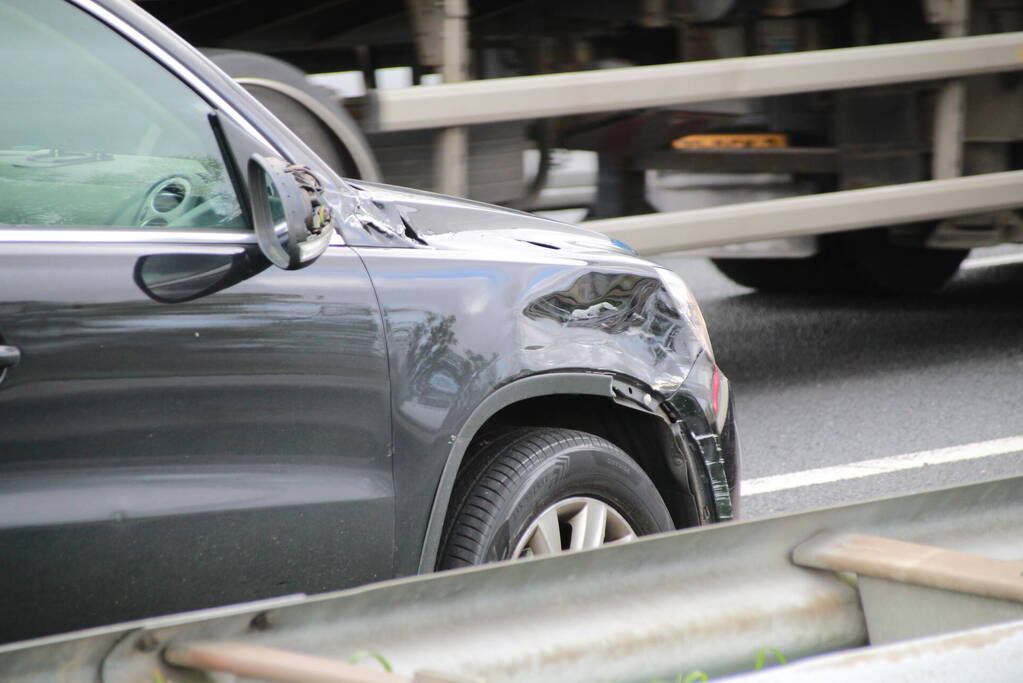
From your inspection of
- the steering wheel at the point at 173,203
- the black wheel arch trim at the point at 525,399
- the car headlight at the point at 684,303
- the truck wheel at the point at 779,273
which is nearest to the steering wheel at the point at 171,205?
the steering wheel at the point at 173,203

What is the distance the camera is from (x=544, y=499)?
3.22 metres

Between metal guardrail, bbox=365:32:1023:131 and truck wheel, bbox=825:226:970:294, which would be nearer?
metal guardrail, bbox=365:32:1023:131

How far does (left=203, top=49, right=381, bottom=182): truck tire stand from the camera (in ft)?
16.3

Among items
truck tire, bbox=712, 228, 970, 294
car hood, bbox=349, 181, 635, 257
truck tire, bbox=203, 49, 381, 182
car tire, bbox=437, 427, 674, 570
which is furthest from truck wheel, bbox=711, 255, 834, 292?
car tire, bbox=437, 427, 674, 570

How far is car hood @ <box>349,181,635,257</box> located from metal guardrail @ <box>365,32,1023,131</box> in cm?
163

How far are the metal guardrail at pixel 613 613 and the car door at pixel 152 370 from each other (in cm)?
58

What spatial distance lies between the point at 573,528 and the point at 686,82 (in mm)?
3148

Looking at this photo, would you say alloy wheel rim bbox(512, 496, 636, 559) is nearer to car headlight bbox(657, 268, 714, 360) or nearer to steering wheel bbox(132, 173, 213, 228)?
car headlight bbox(657, 268, 714, 360)

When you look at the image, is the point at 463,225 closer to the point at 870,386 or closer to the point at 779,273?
the point at 870,386

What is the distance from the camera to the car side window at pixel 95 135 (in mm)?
2615

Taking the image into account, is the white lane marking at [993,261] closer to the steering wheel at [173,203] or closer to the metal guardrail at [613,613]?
the metal guardrail at [613,613]

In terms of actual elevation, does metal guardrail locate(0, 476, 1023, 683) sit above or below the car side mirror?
below

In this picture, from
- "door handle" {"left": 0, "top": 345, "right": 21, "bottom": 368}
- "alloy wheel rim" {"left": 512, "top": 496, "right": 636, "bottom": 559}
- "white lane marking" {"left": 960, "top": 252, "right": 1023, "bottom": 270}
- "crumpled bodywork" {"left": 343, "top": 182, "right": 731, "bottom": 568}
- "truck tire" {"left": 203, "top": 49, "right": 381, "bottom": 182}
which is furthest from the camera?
"white lane marking" {"left": 960, "top": 252, "right": 1023, "bottom": 270}

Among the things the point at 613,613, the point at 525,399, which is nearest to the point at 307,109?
the point at 525,399
